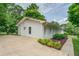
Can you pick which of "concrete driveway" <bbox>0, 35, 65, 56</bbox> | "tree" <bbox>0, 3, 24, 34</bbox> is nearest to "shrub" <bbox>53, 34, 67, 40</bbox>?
"concrete driveway" <bbox>0, 35, 65, 56</bbox>

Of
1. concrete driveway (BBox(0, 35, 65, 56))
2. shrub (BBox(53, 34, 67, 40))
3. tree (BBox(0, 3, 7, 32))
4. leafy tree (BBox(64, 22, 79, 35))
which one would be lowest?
concrete driveway (BBox(0, 35, 65, 56))

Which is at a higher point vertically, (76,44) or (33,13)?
(33,13)

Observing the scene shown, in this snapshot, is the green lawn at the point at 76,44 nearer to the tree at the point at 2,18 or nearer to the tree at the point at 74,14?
the tree at the point at 74,14

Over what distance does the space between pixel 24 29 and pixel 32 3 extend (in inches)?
17.1

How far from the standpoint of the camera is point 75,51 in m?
3.88

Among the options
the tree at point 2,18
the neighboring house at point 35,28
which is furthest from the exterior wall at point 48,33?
the tree at point 2,18

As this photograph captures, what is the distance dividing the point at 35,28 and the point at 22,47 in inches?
14.1

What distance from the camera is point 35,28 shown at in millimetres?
4008

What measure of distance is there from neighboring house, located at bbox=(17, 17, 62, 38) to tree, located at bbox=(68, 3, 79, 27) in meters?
0.34

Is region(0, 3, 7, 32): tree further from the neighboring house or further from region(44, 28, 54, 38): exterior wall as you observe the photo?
region(44, 28, 54, 38): exterior wall

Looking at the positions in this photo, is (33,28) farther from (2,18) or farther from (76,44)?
(76,44)

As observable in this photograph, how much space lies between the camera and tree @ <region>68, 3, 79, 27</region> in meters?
3.91

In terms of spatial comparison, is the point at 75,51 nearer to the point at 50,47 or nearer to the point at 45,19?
the point at 50,47

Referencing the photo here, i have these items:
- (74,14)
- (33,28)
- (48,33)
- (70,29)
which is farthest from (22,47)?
(74,14)
